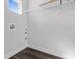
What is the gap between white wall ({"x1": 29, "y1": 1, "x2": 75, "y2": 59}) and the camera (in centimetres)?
189

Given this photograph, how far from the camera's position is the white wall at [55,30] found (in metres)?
1.89

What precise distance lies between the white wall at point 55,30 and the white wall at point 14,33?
0.32 metres

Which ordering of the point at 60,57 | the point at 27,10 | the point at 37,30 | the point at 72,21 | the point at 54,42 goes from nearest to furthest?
the point at 72,21, the point at 60,57, the point at 54,42, the point at 37,30, the point at 27,10

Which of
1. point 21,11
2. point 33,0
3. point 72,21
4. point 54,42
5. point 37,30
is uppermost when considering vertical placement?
point 33,0

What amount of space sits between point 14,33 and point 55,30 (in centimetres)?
112

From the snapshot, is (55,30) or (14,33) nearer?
(55,30)

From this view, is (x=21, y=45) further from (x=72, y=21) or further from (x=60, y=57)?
(x=72, y=21)

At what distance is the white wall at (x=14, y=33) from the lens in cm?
194

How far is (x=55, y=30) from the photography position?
215 centimetres

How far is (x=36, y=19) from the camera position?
2.66 meters

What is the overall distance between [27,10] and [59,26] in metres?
1.41

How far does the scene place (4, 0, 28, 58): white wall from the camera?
1943mm

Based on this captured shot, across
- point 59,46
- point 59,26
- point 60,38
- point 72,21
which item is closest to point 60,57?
point 59,46

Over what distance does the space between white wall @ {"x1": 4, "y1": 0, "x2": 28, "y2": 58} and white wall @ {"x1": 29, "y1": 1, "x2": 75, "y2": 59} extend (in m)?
0.32
